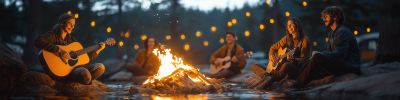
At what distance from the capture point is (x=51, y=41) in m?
5.95

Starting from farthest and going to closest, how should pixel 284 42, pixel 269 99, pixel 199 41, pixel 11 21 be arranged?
pixel 199 41
pixel 11 21
pixel 284 42
pixel 269 99

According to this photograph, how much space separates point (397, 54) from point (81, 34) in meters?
22.7

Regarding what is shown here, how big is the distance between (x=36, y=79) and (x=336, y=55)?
18.2ft

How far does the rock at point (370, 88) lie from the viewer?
401 centimetres

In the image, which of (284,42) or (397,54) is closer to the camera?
(284,42)

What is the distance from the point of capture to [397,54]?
11133 millimetres

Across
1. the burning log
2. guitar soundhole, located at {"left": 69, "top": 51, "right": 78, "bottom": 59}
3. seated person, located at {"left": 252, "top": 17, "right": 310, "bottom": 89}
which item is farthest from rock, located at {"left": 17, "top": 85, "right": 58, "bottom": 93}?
seated person, located at {"left": 252, "top": 17, "right": 310, "bottom": 89}

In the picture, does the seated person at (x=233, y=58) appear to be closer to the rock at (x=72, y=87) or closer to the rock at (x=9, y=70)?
the rock at (x=72, y=87)

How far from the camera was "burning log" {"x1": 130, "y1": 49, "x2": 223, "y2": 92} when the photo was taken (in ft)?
20.2

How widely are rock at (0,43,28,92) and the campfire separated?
234cm

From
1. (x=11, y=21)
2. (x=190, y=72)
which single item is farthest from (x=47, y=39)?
(x=11, y=21)

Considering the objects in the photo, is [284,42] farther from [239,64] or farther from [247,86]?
[239,64]

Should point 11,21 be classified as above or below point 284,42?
above

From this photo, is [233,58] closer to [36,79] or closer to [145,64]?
[145,64]
